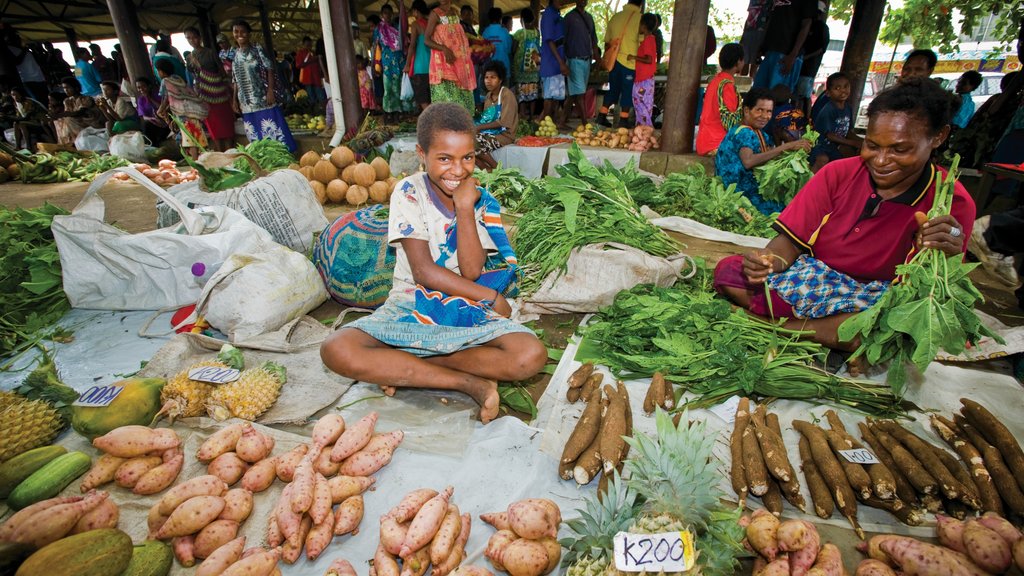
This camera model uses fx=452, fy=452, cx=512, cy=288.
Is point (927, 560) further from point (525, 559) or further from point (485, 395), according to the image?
point (485, 395)

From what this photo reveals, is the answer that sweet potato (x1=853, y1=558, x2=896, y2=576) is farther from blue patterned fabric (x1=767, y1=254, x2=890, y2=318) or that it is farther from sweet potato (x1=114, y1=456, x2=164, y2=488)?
sweet potato (x1=114, y1=456, x2=164, y2=488)

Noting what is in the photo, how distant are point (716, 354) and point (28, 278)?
15.4 feet

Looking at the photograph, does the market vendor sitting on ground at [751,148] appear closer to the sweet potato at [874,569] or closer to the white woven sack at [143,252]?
the sweet potato at [874,569]

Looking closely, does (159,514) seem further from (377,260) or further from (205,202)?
(205,202)

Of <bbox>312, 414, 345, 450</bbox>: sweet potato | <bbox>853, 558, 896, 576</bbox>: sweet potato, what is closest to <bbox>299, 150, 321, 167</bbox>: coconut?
<bbox>312, 414, 345, 450</bbox>: sweet potato

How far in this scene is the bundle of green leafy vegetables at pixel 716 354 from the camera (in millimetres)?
2219

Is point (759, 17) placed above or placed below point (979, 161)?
above

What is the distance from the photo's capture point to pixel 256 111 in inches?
299

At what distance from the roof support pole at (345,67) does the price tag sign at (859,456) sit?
7.95m

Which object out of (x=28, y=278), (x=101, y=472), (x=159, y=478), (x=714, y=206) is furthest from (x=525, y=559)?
(x=714, y=206)

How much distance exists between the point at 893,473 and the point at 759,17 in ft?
25.3

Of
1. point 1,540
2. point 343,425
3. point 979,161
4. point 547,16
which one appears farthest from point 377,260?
point 979,161

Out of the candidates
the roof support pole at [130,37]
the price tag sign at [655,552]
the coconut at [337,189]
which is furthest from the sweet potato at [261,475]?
the roof support pole at [130,37]

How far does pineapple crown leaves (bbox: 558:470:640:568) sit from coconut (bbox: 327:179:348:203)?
5127mm
